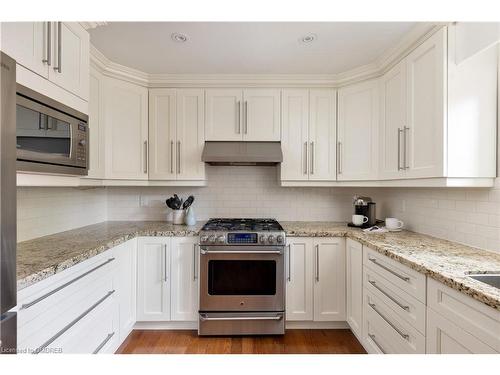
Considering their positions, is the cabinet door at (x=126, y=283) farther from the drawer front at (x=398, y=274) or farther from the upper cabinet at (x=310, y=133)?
the drawer front at (x=398, y=274)

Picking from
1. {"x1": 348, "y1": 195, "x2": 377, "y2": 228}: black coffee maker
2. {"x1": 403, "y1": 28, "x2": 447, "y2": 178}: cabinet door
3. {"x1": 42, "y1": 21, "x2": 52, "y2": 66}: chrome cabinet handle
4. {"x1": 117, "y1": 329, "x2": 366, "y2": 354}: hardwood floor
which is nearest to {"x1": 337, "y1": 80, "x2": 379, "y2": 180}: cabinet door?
{"x1": 348, "y1": 195, "x2": 377, "y2": 228}: black coffee maker

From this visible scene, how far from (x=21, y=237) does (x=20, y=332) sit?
0.92m

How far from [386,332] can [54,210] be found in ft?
8.43

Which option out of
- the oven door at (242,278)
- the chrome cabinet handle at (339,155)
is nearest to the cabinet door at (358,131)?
the chrome cabinet handle at (339,155)

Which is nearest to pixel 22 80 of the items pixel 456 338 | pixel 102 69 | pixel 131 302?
pixel 102 69

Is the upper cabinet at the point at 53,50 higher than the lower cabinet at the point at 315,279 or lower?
higher

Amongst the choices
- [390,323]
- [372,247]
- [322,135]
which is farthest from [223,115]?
[390,323]

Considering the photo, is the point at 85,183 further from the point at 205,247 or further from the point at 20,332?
the point at 20,332

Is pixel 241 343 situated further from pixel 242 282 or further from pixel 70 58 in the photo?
pixel 70 58

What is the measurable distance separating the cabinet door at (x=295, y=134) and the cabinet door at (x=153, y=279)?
1.35 m

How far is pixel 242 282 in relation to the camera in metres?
2.18

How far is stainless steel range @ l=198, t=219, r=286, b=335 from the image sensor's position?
84.8 inches

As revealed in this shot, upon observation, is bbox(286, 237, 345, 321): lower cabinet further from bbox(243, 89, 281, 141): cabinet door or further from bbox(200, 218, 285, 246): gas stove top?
bbox(243, 89, 281, 141): cabinet door

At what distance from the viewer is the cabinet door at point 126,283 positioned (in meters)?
1.92
